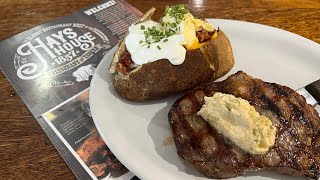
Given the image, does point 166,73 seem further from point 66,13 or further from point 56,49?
point 66,13

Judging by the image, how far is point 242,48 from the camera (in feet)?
5.20

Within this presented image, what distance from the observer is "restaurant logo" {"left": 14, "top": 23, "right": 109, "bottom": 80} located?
1.60 meters

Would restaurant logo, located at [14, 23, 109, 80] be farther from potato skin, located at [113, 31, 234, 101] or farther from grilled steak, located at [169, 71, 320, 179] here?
grilled steak, located at [169, 71, 320, 179]

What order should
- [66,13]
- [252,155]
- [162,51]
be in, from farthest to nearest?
[66,13], [162,51], [252,155]

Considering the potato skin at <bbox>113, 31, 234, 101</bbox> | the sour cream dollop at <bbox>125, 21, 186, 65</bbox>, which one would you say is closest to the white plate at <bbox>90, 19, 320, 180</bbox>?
the potato skin at <bbox>113, 31, 234, 101</bbox>

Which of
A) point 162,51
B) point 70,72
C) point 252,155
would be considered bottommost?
point 70,72

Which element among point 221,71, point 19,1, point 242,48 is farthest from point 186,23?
point 19,1

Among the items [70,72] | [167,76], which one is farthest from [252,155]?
[70,72]

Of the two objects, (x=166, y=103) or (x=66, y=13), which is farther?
(x=66, y=13)

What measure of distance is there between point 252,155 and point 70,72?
33.4 inches

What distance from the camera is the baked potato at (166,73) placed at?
4.29 ft

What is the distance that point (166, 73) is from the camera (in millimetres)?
1312

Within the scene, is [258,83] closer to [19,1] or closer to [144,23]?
[144,23]

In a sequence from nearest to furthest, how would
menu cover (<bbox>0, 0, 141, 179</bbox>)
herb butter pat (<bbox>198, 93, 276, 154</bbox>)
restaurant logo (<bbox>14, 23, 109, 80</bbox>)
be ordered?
herb butter pat (<bbox>198, 93, 276, 154</bbox>), menu cover (<bbox>0, 0, 141, 179</bbox>), restaurant logo (<bbox>14, 23, 109, 80</bbox>)
